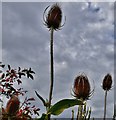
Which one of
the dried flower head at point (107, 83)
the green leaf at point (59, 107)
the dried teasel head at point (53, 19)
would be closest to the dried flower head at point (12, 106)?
the green leaf at point (59, 107)

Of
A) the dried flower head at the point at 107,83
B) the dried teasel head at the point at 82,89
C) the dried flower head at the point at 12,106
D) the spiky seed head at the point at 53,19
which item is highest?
the spiky seed head at the point at 53,19

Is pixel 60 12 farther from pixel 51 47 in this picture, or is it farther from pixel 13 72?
pixel 13 72

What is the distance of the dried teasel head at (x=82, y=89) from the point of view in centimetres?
213

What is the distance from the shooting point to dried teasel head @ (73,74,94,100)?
2135 mm

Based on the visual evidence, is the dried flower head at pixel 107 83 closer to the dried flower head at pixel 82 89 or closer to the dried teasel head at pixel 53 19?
the dried teasel head at pixel 53 19

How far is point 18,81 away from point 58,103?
0.87 m

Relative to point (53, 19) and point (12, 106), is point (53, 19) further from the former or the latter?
point (12, 106)

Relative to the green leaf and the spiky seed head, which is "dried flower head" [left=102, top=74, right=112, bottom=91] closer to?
the spiky seed head

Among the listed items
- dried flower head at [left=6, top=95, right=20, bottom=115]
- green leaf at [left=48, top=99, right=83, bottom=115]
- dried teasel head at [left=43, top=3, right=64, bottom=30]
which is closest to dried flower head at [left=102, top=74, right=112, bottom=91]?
dried teasel head at [left=43, top=3, right=64, bottom=30]

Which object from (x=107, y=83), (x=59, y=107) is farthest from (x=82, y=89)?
(x=107, y=83)

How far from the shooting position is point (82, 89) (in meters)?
2.14

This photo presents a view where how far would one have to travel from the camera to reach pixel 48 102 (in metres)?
2.51

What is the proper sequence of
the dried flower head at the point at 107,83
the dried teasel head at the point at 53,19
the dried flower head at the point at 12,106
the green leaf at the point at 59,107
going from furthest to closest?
the dried flower head at the point at 107,83
the dried teasel head at the point at 53,19
the green leaf at the point at 59,107
the dried flower head at the point at 12,106

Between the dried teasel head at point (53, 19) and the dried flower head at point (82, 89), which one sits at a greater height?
the dried teasel head at point (53, 19)
